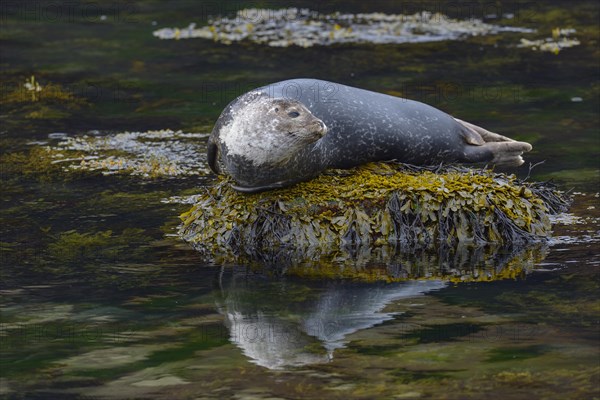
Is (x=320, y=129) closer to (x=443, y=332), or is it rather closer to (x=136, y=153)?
(x=443, y=332)

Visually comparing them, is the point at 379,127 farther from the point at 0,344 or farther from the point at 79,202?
the point at 0,344

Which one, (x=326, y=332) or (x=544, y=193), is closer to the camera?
(x=326, y=332)

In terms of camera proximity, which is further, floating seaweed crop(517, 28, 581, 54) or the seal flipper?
floating seaweed crop(517, 28, 581, 54)

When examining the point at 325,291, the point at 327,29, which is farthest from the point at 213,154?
the point at 327,29

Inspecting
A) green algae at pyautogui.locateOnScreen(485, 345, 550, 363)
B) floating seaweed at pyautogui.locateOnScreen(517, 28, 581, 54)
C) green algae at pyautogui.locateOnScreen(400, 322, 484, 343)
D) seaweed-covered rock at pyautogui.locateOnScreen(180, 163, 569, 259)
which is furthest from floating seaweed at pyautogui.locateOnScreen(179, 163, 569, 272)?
floating seaweed at pyautogui.locateOnScreen(517, 28, 581, 54)

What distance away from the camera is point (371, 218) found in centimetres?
767

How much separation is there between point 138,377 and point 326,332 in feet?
3.54

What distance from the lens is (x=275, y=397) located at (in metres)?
5.05

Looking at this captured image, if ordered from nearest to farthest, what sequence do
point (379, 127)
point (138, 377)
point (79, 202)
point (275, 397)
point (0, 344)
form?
point (275, 397), point (138, 377), point (0, 344), point (379, 127), point (79, 202)

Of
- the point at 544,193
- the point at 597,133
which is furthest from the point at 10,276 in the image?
the point at 597,133

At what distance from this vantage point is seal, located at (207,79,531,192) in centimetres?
759

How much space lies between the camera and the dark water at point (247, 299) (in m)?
5.29

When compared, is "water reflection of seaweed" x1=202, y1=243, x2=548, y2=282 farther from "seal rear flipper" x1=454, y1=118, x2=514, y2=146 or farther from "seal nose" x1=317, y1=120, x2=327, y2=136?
"seal rear flipper" x1=454, y1=118, x2=514, y2=146

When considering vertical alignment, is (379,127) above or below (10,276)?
above
